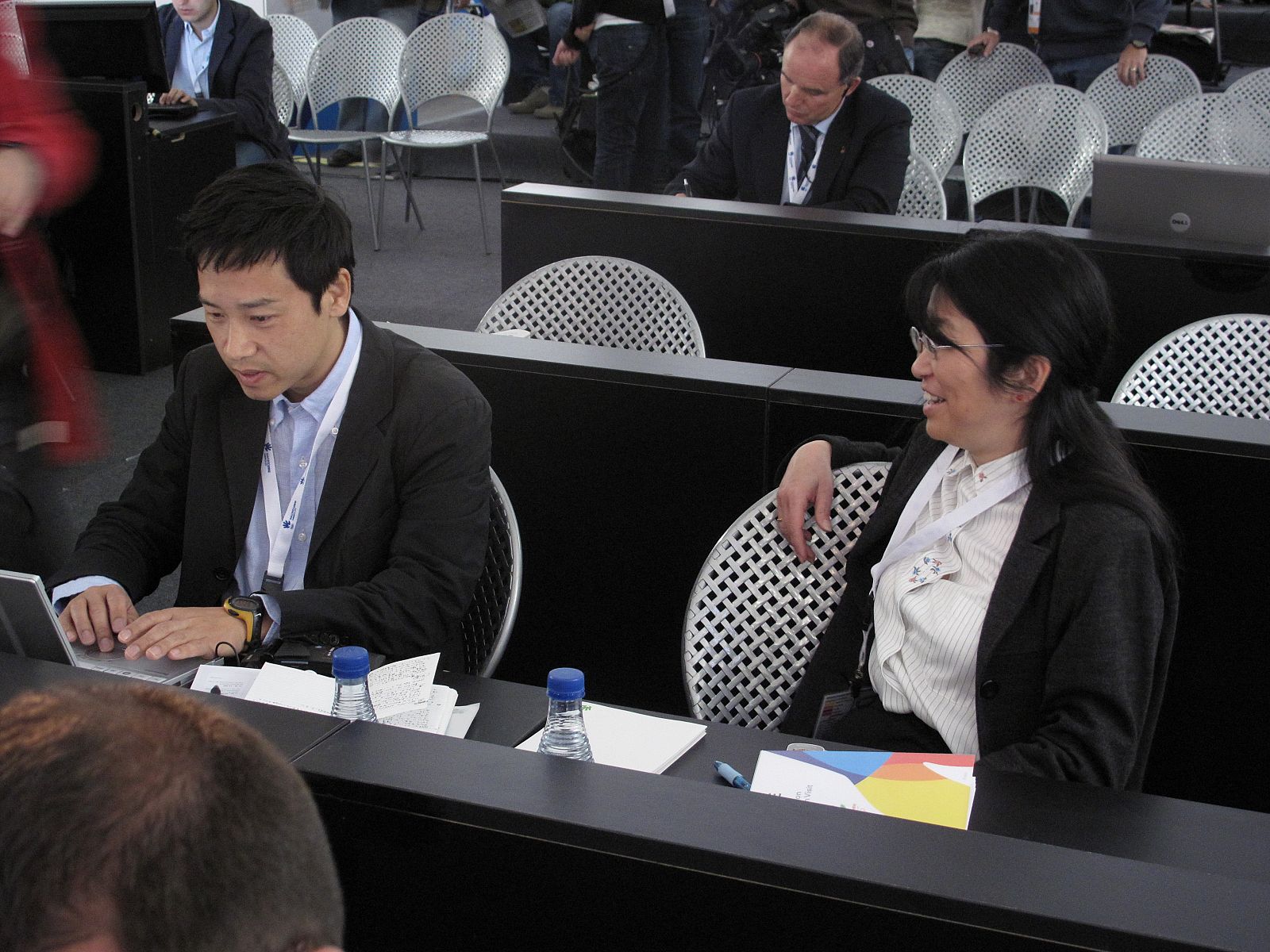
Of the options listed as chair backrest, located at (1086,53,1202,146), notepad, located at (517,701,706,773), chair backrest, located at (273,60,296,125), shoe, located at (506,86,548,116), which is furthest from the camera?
shoe, located at (506,86,548,116)

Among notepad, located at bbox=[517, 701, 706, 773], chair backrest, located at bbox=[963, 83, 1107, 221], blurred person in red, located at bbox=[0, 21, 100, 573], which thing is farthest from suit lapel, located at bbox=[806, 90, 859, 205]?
notepad, located at bbox=[517, 701, 706, 773]

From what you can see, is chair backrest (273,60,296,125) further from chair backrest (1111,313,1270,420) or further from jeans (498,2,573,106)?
chair backrest (1111,313,1270,420)

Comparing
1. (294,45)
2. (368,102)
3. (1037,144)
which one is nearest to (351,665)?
(1037,144)

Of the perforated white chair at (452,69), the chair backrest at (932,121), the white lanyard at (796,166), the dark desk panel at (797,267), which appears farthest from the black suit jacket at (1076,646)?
the perforated white chair at (452,69)

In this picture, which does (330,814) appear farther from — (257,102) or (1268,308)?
(257,102)

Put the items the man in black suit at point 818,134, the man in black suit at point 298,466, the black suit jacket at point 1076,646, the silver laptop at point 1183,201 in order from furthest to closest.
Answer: the man in black suit at point 818,134
the silver laptop at point 1183,201
the man in black suit at point 298,466
the black suit jacket at point 1076,646

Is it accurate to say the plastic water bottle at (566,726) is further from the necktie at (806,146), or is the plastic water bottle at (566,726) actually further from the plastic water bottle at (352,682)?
the necktie at (806,146)

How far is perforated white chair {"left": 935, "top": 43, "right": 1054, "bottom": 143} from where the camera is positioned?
604cm

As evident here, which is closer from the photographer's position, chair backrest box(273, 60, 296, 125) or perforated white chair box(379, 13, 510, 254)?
perforated white chair box(379, 13, 510, 254)

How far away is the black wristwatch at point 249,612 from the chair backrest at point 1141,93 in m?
5.10

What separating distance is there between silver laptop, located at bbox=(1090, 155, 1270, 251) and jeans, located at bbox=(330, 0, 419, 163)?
469 cm

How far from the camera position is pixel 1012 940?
0.90m

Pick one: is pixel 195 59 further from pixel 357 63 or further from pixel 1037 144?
pixel 1037 144

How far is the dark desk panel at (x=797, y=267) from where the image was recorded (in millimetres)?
3424
